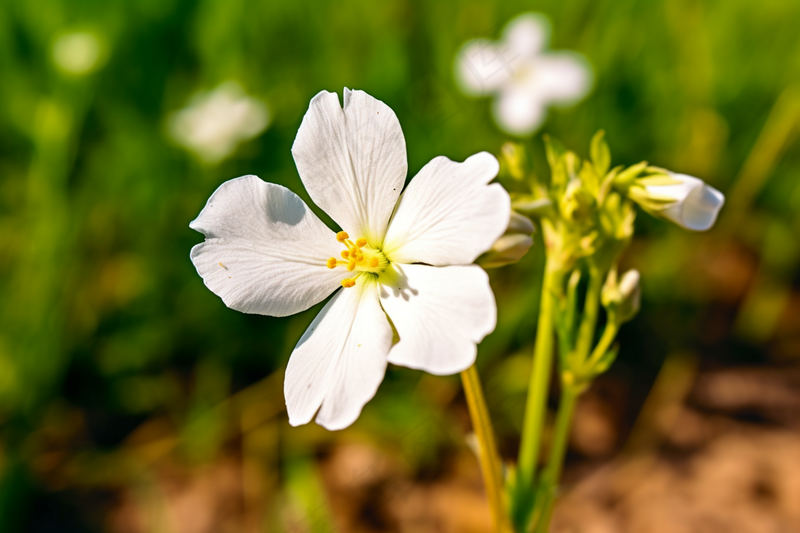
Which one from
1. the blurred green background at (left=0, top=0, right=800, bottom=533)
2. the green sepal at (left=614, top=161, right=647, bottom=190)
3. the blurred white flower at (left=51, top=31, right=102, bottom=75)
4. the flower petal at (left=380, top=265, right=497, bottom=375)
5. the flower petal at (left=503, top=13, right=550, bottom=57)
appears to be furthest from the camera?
the flower petal at (left=503, top=13, right=550, bottom=57)

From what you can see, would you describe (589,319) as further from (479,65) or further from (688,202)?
(479,65)

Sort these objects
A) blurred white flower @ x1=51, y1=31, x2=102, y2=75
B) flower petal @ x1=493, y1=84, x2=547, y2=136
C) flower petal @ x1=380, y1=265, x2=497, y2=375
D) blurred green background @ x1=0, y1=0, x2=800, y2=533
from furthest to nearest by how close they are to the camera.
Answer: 1. flower petal @ x1=493, y1=84, x2=547, y2=136
2. blurred white flower @ x1=51, y1=31, x2=102, y2=75
3. blurred green background @ x1=0, y1=0, x2=800, y2=533
4. flower petal @ x1=380, y1=265, x2=497, y2=375

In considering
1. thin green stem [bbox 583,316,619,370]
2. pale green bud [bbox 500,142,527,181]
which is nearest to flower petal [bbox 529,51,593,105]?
pale green bud [bbox 500,142,527,181]

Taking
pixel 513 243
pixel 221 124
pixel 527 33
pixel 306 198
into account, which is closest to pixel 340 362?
pixel 513 243

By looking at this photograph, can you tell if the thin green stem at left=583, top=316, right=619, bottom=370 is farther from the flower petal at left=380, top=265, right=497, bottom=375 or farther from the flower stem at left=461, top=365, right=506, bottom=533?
the flower petal at left=380, top=265, right=497, bottom=375

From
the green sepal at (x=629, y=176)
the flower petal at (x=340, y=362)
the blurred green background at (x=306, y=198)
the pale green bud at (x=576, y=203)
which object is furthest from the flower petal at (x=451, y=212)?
the blurred green background at (x=306, y=198)

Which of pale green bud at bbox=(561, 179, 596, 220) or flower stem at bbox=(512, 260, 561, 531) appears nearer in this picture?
pale green bud at bbox=(561, 179, 596, 220)

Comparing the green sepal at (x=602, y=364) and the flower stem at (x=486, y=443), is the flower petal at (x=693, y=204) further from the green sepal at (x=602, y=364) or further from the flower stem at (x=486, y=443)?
the flower stem at (x=486, y=443)
